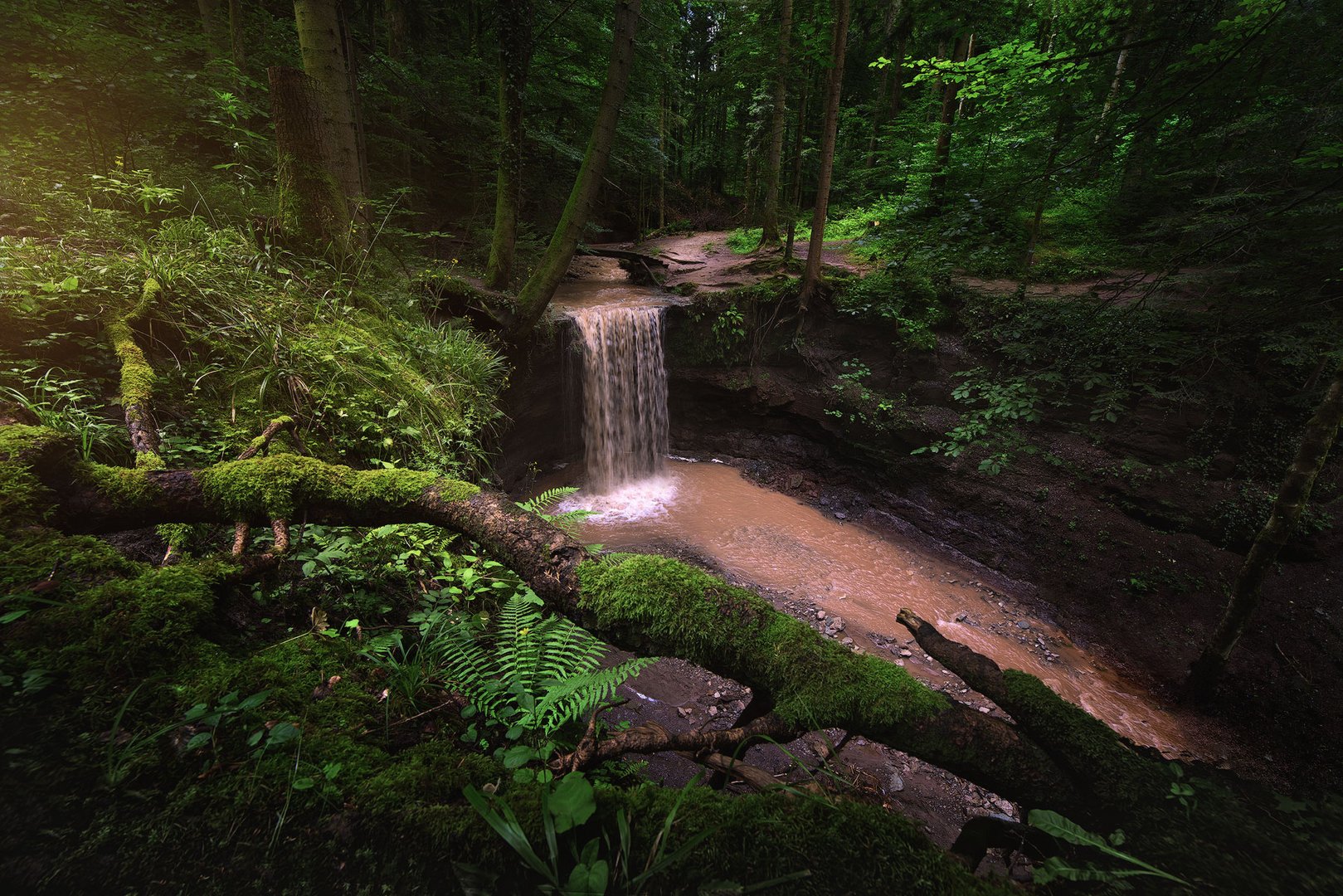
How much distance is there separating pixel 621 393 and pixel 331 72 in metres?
6.11

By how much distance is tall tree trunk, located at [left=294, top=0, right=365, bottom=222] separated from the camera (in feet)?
13.8

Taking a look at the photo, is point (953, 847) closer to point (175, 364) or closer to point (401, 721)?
point (401, 721)

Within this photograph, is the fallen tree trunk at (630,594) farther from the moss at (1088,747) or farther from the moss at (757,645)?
the moss at (1088,747)

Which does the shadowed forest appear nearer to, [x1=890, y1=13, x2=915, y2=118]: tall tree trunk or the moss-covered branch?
the moss-covered branch

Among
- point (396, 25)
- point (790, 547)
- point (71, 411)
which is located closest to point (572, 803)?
point (71, 411)

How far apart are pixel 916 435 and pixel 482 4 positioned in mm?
13208

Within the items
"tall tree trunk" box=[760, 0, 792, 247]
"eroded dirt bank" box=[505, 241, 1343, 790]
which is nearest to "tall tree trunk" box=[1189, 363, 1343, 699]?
"eroded dirt bank" box=[505, 241, 1343, 790]

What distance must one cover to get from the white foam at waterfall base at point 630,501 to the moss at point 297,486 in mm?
5768

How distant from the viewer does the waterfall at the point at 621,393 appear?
29.6 ft

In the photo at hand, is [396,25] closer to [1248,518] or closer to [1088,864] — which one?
[1088,864]

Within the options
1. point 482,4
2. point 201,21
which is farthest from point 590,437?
point 482,4

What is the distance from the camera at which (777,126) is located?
1151 cm

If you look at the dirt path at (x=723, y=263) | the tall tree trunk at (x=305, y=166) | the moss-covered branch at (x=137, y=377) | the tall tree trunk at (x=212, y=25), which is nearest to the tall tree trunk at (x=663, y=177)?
the dirt path at (x=723, y=263)

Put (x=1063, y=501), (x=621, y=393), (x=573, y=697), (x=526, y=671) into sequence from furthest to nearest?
(x=621, y=393) < (x=1063, y=501) < (x=526, y=671) < (x=573, y=697)
